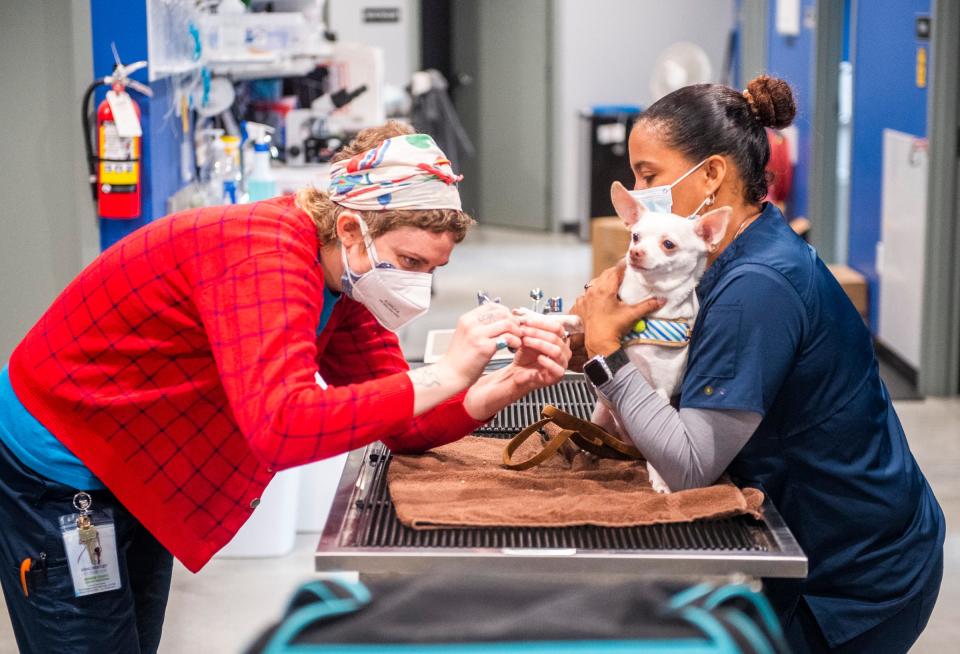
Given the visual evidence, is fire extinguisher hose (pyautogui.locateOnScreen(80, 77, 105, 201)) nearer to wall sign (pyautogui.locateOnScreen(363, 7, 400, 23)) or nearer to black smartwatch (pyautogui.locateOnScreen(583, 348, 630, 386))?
black smartwatch (pyautogui.locateOnScreen(583, 348, 630, 386))

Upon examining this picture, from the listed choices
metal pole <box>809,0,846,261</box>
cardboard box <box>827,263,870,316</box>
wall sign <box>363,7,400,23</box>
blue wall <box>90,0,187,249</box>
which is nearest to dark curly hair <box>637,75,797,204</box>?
blue wall <box>90,0,187,249</box>

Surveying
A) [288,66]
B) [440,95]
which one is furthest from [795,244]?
[440,95]

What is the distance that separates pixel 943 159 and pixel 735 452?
4141 millimetres

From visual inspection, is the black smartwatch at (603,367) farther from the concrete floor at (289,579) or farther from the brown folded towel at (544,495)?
the concrete floor at (289,579)

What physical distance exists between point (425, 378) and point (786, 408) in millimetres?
519

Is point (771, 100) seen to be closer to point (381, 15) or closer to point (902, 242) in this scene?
point (902, 242)

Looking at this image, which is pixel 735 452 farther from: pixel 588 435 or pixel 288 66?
pixel 288 66

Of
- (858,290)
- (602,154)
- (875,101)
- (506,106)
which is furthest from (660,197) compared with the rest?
(506,106)

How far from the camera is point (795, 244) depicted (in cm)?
179

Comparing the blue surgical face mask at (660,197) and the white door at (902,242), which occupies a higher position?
the blue surgical face mask at (660,197)

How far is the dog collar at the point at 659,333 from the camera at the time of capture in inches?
70.8

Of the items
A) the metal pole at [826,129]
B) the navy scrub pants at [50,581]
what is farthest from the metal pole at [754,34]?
the navy scrub pants at [50,581]

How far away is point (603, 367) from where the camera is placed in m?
1.75

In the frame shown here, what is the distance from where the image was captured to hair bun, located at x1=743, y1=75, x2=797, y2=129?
1877mm
